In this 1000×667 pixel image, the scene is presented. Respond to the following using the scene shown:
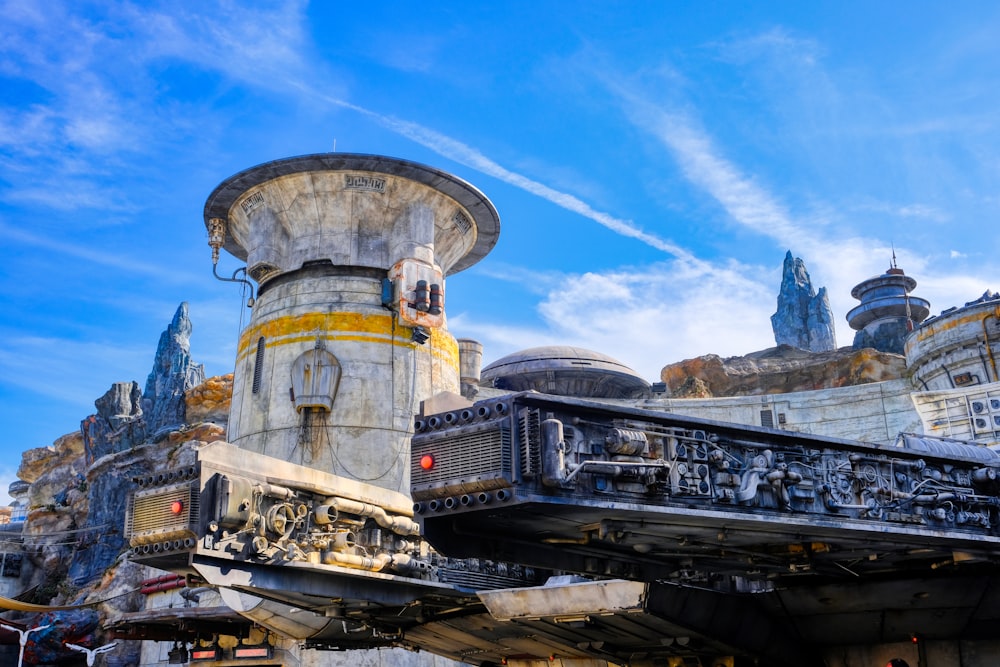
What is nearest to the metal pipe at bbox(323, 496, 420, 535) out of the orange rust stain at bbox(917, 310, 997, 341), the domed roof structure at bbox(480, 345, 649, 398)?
the orange rust stain at bbox(917, 310, 997, 341)

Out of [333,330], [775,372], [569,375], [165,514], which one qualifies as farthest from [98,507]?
[775,372]

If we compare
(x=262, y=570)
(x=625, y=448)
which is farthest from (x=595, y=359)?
(x=625, y=448)

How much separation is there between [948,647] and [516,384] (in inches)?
1819

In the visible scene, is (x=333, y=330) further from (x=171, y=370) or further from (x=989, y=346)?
(x=171, y=370)

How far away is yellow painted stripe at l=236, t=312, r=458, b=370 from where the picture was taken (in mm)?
33219

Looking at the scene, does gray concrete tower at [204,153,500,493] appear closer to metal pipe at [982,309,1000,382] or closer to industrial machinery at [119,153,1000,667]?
industrial machinery at [119,153,1000,667]

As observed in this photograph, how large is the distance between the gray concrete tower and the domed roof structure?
110ft

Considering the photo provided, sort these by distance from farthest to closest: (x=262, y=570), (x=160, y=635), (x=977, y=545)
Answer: (x=160, y=635), (x=262, y=570), (x=977, y=545)

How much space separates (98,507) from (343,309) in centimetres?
4323

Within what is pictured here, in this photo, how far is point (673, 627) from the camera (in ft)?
80.7

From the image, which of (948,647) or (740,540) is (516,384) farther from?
(740,540)

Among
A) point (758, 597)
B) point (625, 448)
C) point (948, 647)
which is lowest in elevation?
point (948, 647)

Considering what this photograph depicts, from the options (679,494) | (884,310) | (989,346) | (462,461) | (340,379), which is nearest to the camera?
(462,461)

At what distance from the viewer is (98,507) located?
6625cm
